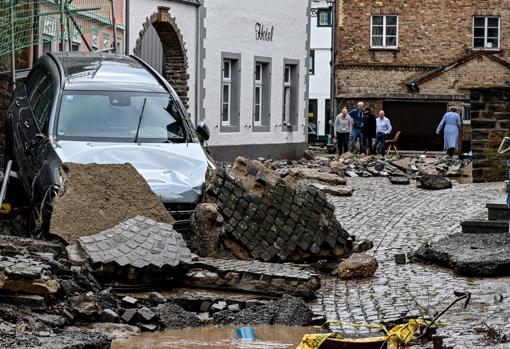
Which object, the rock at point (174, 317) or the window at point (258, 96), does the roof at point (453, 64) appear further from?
the rock at point (174, 317)

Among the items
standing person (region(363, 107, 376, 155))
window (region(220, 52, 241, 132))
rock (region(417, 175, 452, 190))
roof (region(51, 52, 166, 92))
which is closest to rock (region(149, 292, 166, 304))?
roof (region(51, 52, 166, 92))

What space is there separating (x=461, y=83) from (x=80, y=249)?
43185mm

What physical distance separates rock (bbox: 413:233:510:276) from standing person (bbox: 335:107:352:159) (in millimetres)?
25867

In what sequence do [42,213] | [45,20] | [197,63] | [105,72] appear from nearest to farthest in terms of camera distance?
[42,213], [105,72], [45,20], [197,63]

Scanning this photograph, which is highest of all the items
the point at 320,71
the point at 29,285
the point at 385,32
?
the point at 385,32

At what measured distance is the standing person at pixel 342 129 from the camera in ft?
131

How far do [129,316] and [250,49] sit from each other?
82.7ft

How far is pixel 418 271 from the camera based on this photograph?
12.7 meters

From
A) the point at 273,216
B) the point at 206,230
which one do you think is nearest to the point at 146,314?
the point at 206,230

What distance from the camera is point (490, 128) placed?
25.1m

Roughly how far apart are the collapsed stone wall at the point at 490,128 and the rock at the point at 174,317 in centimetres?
1598

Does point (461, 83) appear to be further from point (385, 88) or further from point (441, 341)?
point (441, 341)

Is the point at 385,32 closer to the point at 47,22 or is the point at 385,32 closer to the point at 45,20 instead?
the point at 47,22

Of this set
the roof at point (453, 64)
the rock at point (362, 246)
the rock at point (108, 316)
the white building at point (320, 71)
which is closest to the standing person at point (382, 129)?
the roof at point (453, 64)
